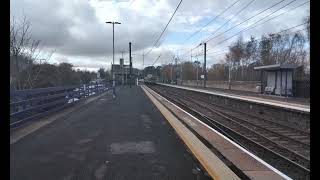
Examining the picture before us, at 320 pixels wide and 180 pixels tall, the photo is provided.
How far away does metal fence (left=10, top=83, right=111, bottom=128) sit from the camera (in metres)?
14.2

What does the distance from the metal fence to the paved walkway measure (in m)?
0.97

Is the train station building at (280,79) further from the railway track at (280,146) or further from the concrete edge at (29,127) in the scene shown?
the concrete edge at (29,127)

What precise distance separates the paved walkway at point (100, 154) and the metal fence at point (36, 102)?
97 centimetres

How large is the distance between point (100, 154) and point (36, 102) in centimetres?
819

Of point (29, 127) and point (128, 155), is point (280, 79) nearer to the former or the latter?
point (29, 127)

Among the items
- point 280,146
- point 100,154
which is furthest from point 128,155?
point 280,146

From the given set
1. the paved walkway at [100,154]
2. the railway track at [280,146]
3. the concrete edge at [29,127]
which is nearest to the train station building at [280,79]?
the railway track at [280,146]

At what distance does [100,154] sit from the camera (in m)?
9.93

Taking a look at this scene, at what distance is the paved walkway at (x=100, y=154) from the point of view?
8.03 metres

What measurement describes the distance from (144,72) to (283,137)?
165 meters

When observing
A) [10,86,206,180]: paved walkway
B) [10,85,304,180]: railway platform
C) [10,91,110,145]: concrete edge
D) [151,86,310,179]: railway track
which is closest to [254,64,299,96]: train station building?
[151,86,310,179]: railway track

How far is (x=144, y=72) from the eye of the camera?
18038 cm

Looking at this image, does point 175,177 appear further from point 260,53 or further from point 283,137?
point 260,53
